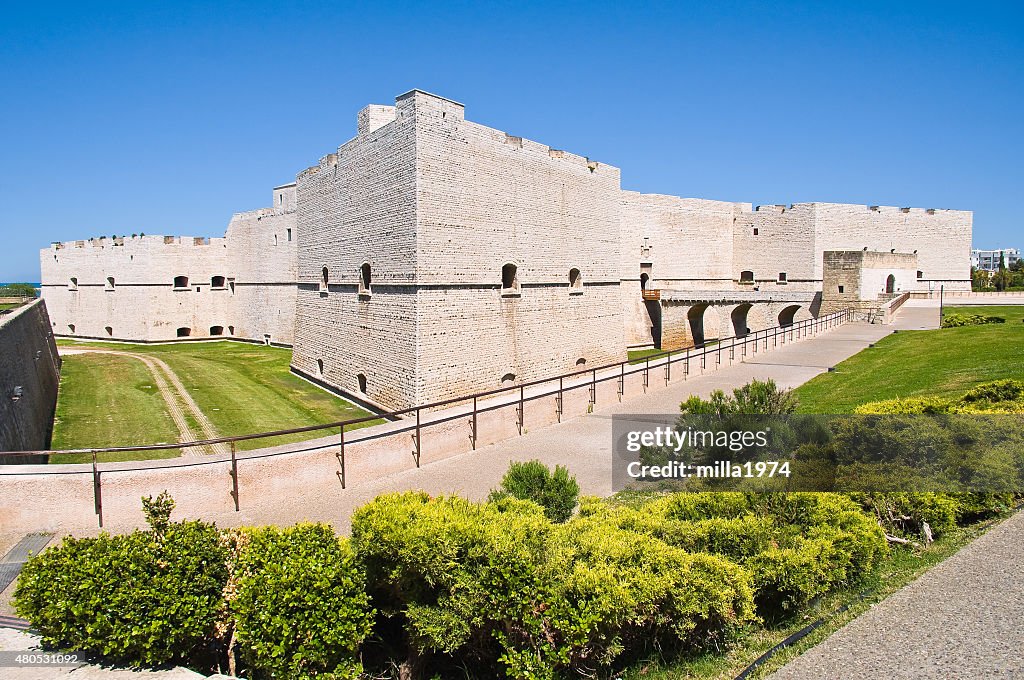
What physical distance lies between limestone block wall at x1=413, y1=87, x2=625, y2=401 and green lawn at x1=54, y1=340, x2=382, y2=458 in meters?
3.73

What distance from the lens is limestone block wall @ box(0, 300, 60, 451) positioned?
33.6 ft

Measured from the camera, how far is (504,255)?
56.2ft

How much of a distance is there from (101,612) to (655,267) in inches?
1275

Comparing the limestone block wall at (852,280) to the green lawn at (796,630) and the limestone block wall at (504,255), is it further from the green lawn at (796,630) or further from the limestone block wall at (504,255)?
the green lawn at (796,630)

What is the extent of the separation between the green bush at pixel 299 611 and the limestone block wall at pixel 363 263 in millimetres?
10681

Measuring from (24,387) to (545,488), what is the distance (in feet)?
38.7

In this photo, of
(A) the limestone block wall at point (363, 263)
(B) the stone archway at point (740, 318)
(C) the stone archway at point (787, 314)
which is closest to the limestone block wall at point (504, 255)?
(A) the limestone block wall at point (363, 263)

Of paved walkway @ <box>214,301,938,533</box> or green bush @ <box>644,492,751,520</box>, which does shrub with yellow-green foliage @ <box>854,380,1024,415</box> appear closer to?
green bush @ <box>644,492,751,520</box>

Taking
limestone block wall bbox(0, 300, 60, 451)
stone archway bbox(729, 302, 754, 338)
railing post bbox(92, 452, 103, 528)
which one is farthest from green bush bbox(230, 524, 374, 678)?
stone archway bbox(729, 302, 754, 338)

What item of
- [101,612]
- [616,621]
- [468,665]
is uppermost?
[101,612]

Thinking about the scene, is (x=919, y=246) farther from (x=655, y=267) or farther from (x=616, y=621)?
(x=616, y=621)

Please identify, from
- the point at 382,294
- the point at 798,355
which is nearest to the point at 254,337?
the point at 382,294

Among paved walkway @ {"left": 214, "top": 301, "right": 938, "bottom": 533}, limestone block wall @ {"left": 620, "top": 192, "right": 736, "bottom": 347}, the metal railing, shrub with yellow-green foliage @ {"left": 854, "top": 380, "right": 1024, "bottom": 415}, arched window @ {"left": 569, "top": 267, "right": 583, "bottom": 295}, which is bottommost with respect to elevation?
paved walkway @ {"left": 214, "top": 301, "right": 938, "bottom": 533}

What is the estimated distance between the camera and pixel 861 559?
4.66 meters
